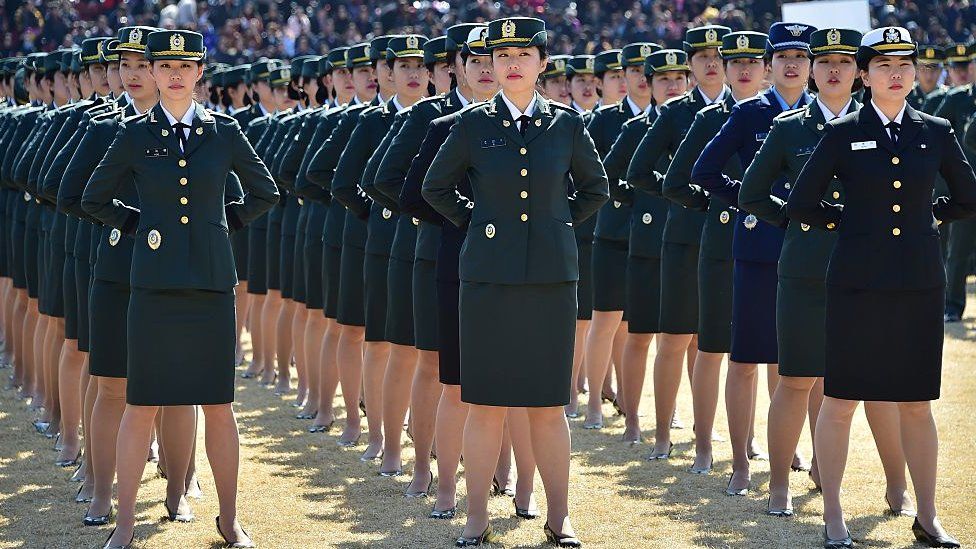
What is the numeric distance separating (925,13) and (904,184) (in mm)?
26880

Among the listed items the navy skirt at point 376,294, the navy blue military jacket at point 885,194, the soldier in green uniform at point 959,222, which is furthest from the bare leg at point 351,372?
the soldier in green uniform at point 959,222

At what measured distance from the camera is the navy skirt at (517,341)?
6785mm

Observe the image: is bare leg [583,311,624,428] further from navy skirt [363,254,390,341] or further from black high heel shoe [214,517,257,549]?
black high heel shoe [214,517,257,549]

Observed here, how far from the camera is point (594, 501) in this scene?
8.18 metres

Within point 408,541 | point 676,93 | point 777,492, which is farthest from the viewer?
point 676,93

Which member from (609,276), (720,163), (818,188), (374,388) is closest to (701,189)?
(720,163)

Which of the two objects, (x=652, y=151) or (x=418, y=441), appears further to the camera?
(x=652, y=151)

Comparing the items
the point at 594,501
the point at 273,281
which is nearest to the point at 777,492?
the point at 594,501

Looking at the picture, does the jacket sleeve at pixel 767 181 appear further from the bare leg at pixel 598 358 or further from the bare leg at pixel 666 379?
the bare leg at pixel 598 358

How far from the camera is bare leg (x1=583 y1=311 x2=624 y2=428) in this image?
34.8ft

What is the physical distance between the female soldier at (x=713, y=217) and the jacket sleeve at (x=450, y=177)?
75.8 inches

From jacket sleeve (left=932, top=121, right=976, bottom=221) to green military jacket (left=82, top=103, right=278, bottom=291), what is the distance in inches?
113

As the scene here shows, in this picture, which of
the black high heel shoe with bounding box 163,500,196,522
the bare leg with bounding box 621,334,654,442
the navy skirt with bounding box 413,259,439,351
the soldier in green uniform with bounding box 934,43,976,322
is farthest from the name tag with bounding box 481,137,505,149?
the soldier in green uniform with bounding box 934,43,976,322

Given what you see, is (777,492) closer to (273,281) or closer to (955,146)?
(955,146)
